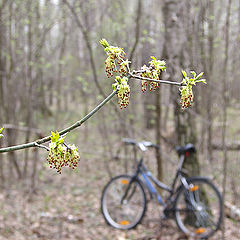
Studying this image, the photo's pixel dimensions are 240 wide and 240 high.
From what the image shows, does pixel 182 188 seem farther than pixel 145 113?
No

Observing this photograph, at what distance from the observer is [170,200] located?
12.9 ft

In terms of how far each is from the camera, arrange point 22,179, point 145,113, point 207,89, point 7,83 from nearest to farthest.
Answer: point 7,83, point 22,179, point 207,89, point 145,113

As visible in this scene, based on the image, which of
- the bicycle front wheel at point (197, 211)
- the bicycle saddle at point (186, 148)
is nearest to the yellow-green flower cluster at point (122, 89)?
the bicycle saddle at point (186, 148)

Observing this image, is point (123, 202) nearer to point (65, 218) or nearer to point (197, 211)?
point (65, 218)

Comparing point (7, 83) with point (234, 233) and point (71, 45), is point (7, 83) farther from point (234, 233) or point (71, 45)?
point (71, 45)

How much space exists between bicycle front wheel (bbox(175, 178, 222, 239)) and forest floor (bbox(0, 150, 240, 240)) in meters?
0.18

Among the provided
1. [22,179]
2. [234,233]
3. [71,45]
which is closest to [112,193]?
[234,233]

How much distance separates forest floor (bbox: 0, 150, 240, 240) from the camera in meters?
3.92

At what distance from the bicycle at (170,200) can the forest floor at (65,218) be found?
0.57 ft

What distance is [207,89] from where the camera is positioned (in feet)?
22.4

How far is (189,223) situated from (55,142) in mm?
3679

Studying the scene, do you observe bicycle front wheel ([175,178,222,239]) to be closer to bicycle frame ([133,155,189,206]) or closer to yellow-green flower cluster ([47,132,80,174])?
bicycle frame ([133,155,189,206])

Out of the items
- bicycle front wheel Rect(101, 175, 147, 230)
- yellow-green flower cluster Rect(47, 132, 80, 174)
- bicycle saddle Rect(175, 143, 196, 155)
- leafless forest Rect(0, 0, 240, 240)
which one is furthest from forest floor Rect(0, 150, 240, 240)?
yellow-green flower cluster Rect(47, 132, 80, 174)

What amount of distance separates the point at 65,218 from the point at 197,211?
2151 millimetres
